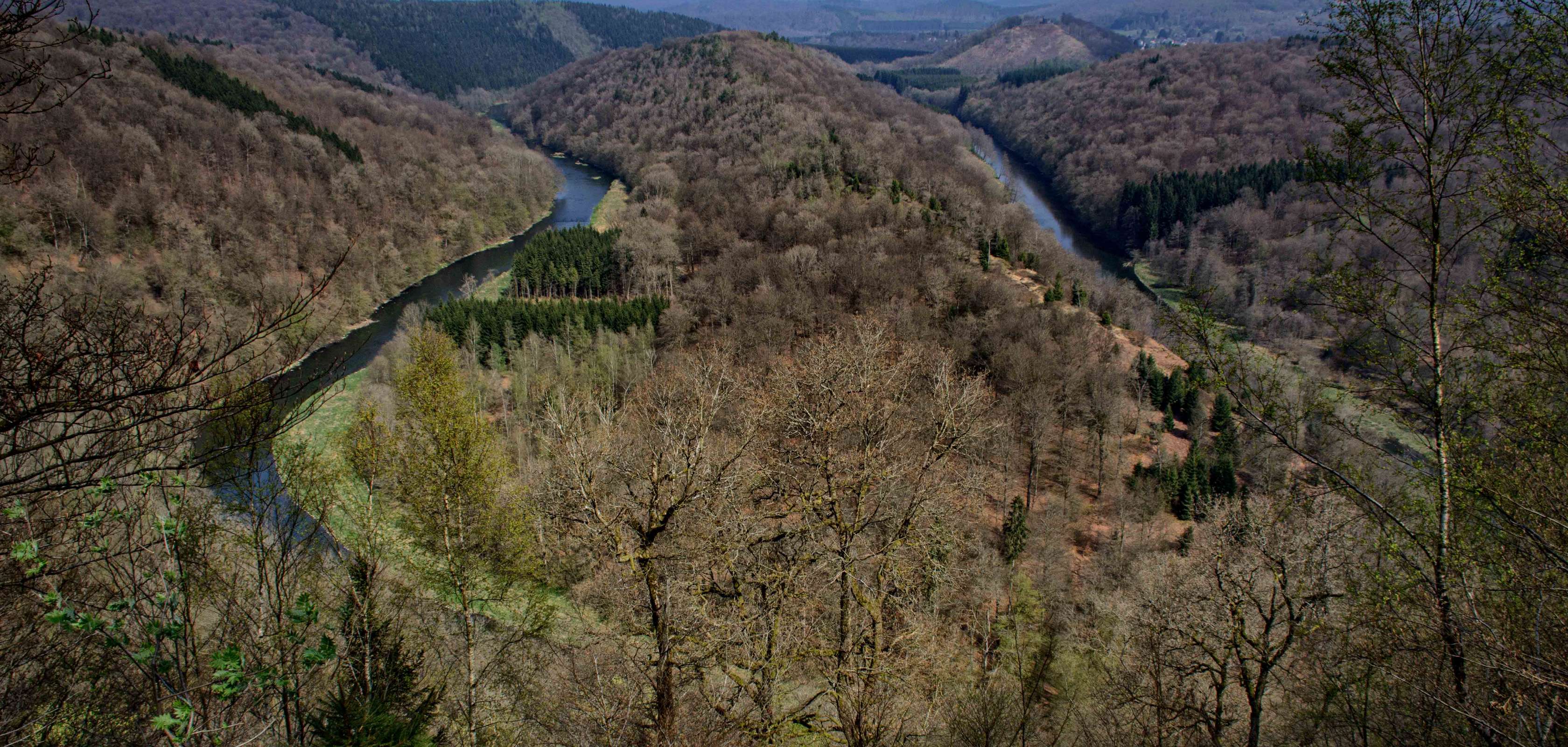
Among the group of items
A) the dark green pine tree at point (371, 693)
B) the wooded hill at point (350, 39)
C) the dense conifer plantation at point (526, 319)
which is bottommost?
the dense conifer plantation at point (526, 319)

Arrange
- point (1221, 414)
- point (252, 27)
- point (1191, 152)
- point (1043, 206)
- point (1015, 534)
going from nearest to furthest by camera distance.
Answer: point (1015, 534)
point (1221, 414)
point (1191, 152)
point (1043, 206)
point (252, 27)

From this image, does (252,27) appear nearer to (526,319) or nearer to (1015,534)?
(526,319)

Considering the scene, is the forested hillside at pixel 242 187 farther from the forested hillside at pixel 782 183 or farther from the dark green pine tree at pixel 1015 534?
the dark green pine tree at pixel 1015 534

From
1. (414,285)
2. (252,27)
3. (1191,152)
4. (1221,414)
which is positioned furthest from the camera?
(252,27)

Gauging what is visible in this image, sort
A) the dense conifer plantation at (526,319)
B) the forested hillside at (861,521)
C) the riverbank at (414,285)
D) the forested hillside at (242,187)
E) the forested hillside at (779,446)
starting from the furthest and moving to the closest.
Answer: the riverbank at (414,285) → the forested hillside at (242,187) → the dense conifer plantation at (526,319) → the forested hillside at (779,446) → the forested hillside at (861,521)

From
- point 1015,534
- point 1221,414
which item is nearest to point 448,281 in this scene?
point 1015,534

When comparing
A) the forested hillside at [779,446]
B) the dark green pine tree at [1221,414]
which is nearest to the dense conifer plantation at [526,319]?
the forested hillside at [779,446]
